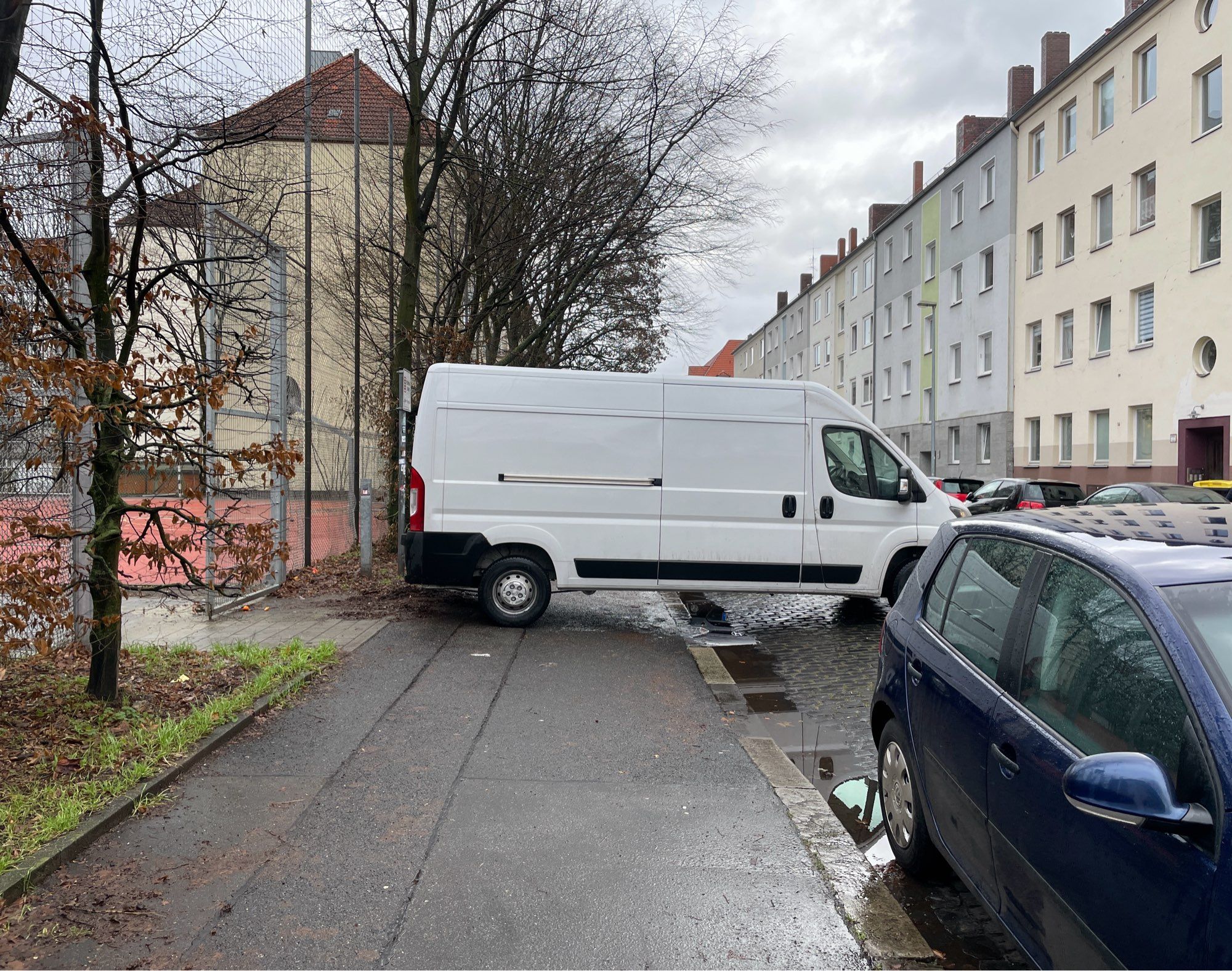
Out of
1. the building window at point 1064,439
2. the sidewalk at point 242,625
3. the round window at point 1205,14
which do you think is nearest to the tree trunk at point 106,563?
the sidewalk at point 242,625

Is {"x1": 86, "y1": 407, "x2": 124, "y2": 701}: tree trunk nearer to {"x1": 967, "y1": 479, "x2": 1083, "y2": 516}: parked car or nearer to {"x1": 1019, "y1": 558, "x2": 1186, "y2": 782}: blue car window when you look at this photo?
{"x1": 1019, "y1": 558, "x2": 1186, "y2": 782}: blue car window

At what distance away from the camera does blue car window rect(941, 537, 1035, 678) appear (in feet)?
10.6

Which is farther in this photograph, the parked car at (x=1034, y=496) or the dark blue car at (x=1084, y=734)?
the parked car at (x=1034, y=496)

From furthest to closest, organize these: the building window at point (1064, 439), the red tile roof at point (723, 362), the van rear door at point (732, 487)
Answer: the red tile roof at point (723, 362) < the building window at point (1064, 439) < the van rear door at point (732, 487)

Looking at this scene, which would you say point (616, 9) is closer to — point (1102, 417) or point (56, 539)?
point (56, 539)

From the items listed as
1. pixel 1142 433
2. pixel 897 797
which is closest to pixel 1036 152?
pixel 1142 433

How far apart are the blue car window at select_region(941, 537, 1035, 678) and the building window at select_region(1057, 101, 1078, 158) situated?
29.4 metres

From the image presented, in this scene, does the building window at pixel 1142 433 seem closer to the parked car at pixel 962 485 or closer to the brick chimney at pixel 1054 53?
the parked car at pixel 962 485

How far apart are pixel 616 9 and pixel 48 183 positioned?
35.9ft

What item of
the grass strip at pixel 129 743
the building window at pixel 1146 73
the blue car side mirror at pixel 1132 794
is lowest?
the grass strip at pixel 129 743

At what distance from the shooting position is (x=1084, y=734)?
2561 millimetres

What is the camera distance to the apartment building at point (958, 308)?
32531 millimetres

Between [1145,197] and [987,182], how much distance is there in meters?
9.87

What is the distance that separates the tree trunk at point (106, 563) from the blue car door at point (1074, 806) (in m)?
4.57
